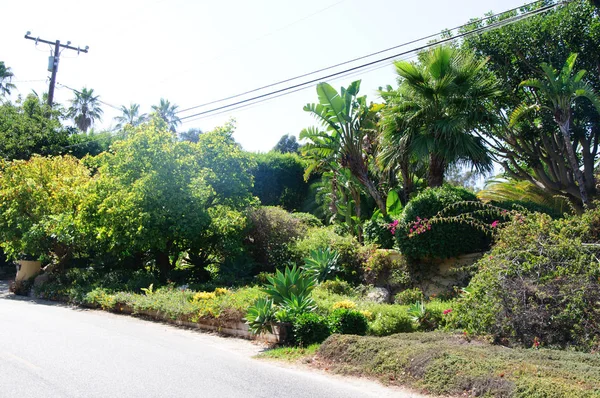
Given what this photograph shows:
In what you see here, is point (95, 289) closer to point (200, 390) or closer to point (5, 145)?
point (200, 390)

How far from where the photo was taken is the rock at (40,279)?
19.8 m

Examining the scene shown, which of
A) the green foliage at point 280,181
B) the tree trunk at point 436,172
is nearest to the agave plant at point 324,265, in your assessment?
the tree trunk at point 436,172

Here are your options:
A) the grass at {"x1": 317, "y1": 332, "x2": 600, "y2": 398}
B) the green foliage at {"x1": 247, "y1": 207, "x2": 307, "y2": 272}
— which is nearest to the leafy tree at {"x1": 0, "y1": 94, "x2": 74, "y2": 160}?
the green foliage at {"x1": 247, "y1": 207, "x2": 307, "y2": 272}

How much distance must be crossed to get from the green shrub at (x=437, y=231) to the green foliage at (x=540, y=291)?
10.8ft

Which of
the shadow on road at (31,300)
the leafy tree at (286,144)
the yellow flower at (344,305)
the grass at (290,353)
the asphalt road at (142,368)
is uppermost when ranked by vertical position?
the leafy tree at (286,144)

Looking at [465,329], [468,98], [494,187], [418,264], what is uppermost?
[468,98]

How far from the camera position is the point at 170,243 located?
60.1ft

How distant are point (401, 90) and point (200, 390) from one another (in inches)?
456

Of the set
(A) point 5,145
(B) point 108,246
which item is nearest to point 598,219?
(B) point 108,246

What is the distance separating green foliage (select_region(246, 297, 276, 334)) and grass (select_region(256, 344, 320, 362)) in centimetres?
56

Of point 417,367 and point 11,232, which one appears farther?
point 11,232

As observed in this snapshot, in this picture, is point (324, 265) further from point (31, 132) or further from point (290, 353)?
point (31, 132)

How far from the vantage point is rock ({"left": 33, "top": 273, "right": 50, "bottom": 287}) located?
19.8m

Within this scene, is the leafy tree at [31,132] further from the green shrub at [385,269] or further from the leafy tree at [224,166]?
the green shrub at [385,269]
